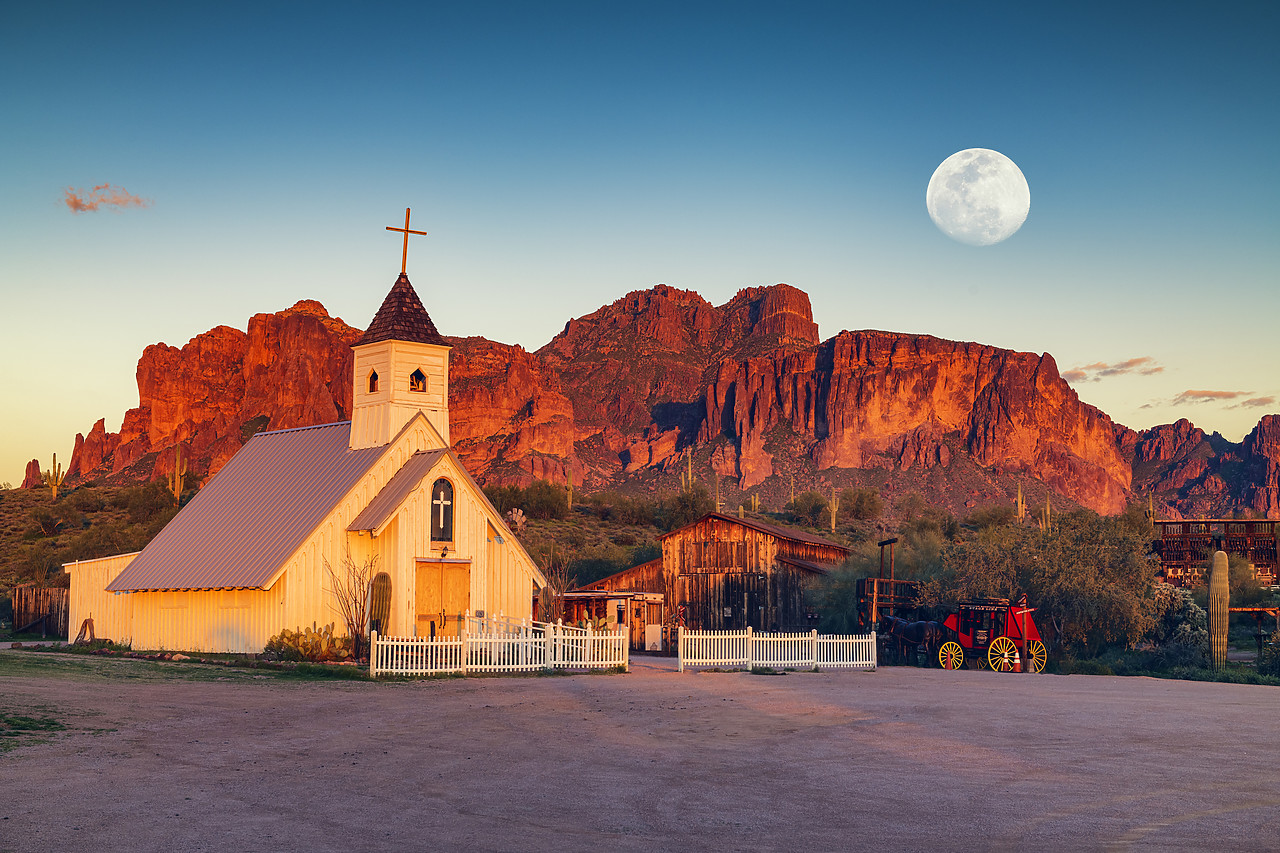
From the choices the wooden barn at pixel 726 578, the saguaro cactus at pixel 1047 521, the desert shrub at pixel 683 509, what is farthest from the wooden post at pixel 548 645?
the desert shrub at pixel 683 509

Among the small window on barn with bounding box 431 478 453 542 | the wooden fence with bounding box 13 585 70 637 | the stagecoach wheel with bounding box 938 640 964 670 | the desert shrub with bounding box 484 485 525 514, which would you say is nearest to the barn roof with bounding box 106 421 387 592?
the small window on barn with bounding box 431 478 453 542

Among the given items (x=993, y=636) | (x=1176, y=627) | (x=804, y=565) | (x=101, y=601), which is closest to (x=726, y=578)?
(x=804, y=565)

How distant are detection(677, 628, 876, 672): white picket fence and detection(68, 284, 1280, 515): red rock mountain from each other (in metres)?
121

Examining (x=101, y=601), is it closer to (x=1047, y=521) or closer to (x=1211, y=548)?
(x=1211, y=548)

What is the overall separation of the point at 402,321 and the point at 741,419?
475 feet

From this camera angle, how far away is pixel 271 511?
2997cm

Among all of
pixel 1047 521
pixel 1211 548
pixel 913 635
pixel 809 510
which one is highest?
pixel 809 510

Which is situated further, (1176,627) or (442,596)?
(1176,627)

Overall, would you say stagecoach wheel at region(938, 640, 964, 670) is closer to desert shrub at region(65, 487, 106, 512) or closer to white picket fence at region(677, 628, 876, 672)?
white picket fence at region(677, 628, 876, 672)

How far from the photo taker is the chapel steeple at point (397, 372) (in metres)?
30.7

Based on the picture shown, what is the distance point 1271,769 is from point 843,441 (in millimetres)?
153967

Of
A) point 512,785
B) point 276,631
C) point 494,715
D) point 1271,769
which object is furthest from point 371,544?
point 1271,769

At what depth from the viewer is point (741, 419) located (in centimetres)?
17425

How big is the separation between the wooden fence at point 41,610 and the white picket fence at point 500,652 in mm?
18199
